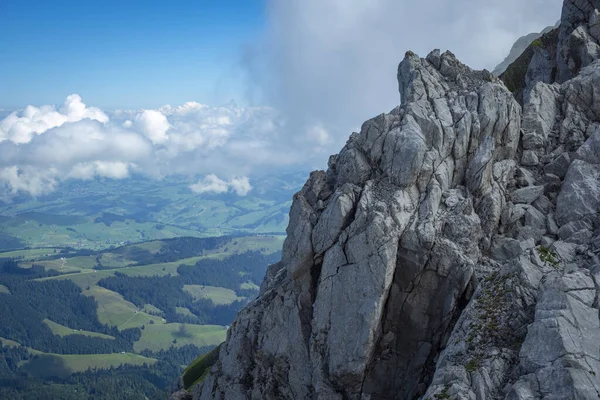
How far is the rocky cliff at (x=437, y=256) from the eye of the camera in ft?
102

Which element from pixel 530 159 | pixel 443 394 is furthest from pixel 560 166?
pixel 443 394

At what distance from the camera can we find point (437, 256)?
126ft

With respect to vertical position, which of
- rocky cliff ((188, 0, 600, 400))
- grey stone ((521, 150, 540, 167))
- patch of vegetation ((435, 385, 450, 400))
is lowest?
patch of vegetation ((435, 385, 450, 400))

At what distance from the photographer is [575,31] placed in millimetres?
61781

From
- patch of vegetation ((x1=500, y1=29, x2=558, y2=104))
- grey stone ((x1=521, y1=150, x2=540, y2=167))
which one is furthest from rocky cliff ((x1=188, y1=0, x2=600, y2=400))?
patch of vegetation ((x1=500, y1=29, x2=558, y2=104))

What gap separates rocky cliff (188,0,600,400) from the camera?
31.2 metres

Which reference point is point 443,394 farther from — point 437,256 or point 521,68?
point 521,68

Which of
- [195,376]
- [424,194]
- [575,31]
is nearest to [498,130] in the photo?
[424,194]

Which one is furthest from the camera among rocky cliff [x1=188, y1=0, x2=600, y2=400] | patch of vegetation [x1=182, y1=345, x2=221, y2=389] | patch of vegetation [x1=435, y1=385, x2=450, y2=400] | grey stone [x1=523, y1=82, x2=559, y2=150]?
patch of vegetation [x1=182, y1=345, x2=221, y2=389]

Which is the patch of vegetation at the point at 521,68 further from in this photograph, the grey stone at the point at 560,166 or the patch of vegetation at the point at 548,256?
the patch of vegetation at the point at 548,256

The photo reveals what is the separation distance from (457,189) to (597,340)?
1912 centimetres

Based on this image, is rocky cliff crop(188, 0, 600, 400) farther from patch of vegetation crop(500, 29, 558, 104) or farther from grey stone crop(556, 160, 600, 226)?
patch of vegetation crop(500, 29, 558, 104)

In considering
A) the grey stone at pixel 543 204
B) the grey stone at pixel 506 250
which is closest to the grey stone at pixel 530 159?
the grey stone at pixel 543 204

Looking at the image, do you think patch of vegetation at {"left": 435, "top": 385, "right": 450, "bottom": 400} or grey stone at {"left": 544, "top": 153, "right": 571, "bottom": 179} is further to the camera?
grey stone at {"left": 544, "top": 153, "right": 571, "bottom": 179}
